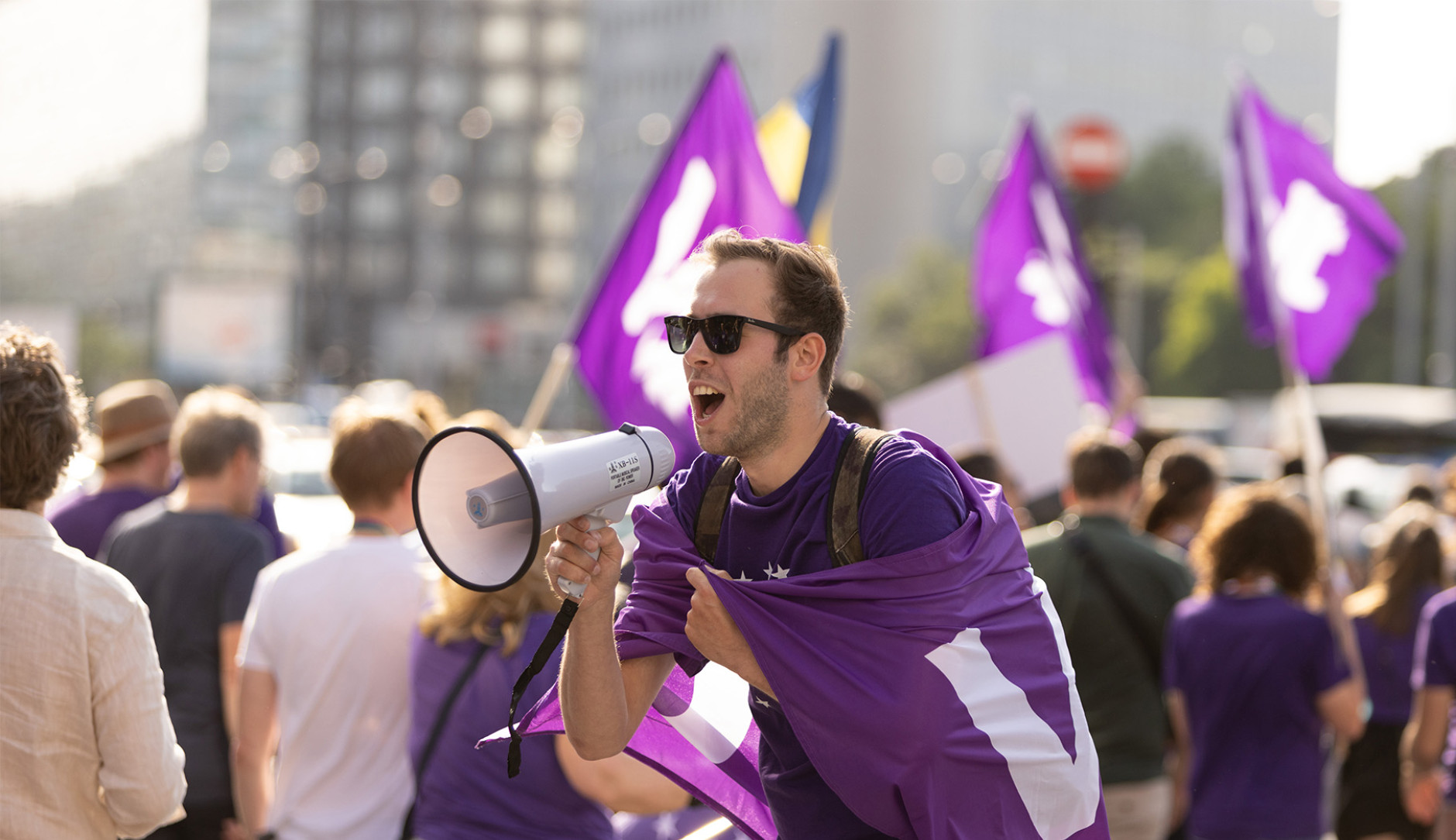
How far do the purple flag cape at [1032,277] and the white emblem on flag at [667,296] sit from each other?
A: 2676 mm

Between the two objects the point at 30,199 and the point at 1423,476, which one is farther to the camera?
the point at 30,199

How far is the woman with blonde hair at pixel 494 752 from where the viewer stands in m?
3.36

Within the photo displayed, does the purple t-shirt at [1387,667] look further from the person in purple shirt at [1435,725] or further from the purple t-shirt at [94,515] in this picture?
the purple t-shirt at [94,515]

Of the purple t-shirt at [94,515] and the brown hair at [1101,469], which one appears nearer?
the brown hair at [1101,469]

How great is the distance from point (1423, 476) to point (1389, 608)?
2227 millimetres

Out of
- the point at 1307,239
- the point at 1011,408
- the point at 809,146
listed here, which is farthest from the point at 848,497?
the point at 1307,239

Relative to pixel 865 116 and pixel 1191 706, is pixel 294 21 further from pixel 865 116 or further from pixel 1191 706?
pixel 1191 706

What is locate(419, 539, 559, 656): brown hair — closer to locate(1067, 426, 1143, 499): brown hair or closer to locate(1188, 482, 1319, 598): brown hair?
locate(1067, 426, 1143, 499): brown hair

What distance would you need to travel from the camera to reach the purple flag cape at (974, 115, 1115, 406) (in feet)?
29.0

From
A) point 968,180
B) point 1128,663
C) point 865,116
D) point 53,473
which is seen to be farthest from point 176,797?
point 968,180

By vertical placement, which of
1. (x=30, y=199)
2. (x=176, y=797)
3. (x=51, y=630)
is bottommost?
(x=176, y=797)

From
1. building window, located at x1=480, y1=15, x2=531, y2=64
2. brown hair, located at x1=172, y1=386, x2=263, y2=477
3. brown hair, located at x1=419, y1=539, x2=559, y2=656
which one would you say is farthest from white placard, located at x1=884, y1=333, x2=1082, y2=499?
building window, located at x1=480, y1=15, x2=531, y2=64

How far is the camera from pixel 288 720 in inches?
158

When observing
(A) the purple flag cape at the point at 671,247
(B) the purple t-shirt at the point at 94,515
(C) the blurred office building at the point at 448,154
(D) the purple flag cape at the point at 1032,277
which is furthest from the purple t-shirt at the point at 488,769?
(C) the blurred office building at the point at 448,154
